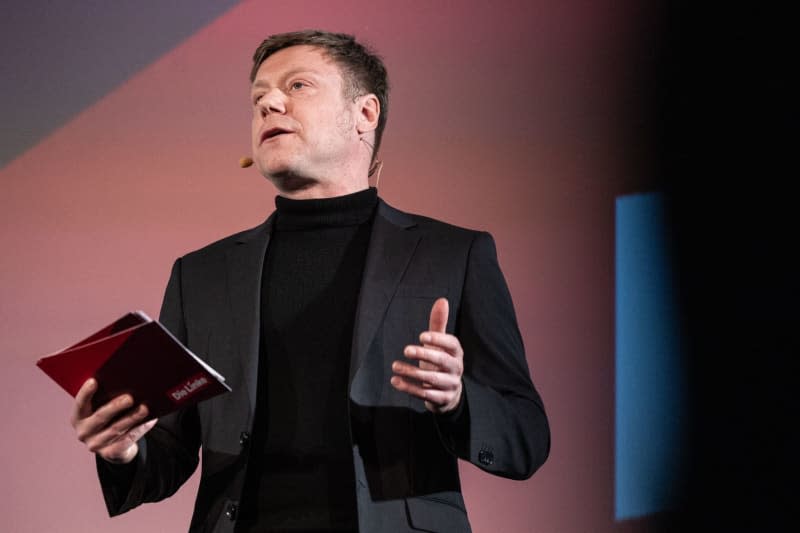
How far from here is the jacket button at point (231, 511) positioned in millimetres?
1567

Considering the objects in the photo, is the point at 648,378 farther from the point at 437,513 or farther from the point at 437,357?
the point at 437,357

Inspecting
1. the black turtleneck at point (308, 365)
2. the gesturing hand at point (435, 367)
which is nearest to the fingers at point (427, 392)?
the gesturing hand at point (435, 367)

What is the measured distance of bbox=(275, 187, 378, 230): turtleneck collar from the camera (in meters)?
1.90

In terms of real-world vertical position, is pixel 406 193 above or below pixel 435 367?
above

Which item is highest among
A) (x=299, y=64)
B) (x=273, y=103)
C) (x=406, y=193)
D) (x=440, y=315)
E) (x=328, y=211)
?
(x=299, y=64)

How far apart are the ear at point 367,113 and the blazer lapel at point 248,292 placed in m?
0.30

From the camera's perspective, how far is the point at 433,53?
256 cm

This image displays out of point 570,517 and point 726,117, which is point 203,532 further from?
point 726,117

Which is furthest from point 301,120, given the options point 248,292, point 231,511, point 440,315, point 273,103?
point 231,511

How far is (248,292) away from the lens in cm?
178

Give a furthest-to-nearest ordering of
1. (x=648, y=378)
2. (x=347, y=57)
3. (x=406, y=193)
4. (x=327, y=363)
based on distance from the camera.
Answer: (x=406, y=193)
(x=648, y=378)
(x=347, y=57)
(x=327, y=363)

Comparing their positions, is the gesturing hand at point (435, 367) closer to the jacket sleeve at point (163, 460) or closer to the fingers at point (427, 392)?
the fingers at point (427, 392)

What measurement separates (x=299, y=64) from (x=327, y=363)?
687 millimetres

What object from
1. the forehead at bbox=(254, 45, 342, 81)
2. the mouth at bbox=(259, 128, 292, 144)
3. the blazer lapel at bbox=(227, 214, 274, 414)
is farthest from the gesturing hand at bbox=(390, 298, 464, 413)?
the forehead at bbox=(254, 45, 342, 81)
